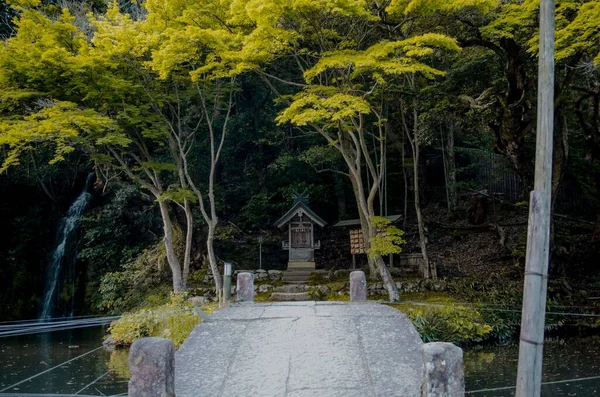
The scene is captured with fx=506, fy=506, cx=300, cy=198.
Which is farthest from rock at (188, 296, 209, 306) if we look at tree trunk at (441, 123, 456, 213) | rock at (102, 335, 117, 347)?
tree trunk at (441, 123, 456, 213)

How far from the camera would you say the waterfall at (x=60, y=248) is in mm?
18109

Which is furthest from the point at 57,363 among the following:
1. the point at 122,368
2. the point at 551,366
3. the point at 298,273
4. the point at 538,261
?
the point at 538,261

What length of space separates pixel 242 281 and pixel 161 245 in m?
8.31

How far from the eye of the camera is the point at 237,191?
68.4 feet

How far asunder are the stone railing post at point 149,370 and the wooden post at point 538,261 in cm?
299

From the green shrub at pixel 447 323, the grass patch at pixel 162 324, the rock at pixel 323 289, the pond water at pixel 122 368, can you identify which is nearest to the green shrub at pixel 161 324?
the grass patch at pixel 162 324

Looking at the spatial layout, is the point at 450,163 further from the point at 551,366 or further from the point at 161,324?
the point at 161,324

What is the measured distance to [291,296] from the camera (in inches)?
560

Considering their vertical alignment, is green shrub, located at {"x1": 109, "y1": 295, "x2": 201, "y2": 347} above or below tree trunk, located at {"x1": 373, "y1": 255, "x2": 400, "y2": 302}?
below

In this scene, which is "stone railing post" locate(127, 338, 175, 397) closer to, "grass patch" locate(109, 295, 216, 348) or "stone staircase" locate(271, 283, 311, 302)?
"grass patch" locate(109, 295, 216, 348)

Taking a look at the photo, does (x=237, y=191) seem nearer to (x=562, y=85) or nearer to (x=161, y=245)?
(x=161, y=245)

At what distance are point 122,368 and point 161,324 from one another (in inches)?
47.2

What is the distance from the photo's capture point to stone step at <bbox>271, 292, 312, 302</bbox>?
1415cm

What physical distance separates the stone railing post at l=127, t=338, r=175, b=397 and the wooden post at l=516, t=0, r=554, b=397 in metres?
2.99
